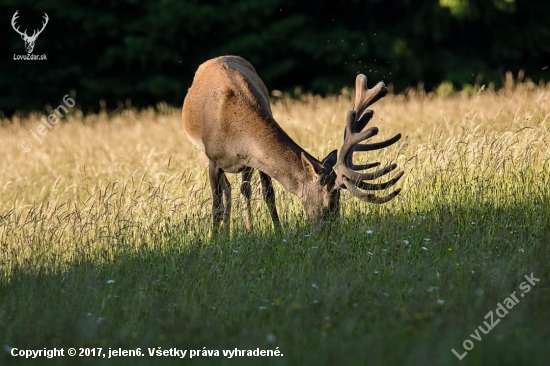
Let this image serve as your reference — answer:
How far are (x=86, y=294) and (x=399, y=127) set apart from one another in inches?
250

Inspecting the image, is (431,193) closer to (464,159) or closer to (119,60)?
(464,159)

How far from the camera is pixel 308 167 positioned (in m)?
7.09

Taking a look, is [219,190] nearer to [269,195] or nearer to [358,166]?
[269,195]

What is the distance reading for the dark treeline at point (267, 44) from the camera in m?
18.8

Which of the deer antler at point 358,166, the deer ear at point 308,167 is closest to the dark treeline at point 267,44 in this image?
the deer antler at point 358,166

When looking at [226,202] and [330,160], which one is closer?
[330,160]

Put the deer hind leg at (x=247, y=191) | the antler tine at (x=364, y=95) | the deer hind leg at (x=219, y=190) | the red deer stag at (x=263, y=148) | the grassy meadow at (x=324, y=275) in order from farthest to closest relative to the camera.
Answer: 1. the deer hind leg at (x=219, y=190)
2. the deer hind leg at (x=247, y=191)
3. the antler tine at (x=364, y=95)
4. the red deer stag at (x=263, y=148)
5. the grassy meadow at (x=324, y=275)

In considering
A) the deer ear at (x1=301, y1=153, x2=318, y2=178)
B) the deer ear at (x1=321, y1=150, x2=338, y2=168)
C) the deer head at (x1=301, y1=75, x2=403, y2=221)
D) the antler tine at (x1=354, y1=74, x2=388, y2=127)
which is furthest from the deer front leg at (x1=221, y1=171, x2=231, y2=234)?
the antler tine at (x1=354, y1=74, x2=388, y2=127)

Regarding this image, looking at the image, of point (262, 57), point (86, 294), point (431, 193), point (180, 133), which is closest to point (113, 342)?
point (86, 294)

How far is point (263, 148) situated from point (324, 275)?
5.77ft

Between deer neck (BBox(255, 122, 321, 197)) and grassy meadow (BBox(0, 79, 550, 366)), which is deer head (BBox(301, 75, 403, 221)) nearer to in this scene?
deer neck (BBox(255, 122, 321, 197))

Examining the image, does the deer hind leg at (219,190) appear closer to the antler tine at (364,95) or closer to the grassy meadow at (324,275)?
the grassy meadow at (324,275)

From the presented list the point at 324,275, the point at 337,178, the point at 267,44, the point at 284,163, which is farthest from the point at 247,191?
the point at 267,44

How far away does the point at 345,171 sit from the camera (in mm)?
6941
